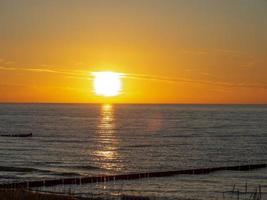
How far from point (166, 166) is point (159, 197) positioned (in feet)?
78.1

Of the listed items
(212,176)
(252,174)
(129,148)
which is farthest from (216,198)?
(129,148)

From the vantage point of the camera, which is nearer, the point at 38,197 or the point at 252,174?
the point at 38,197

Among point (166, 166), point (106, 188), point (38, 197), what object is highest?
point (166, 166)

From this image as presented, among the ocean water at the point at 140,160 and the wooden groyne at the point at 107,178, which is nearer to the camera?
the wooden groyne at the point at 107,178

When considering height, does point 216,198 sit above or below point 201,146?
below

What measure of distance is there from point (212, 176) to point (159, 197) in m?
15.6

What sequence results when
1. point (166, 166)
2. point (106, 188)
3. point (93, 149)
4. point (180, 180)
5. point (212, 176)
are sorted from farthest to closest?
point (93, 149) < point (166, 166) < point (212, 176) < point (180, 180) < point (106, 188)

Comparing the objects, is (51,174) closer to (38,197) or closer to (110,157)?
(110,157)

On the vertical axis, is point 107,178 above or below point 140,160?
below

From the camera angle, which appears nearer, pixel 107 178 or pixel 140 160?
pixel 107 178

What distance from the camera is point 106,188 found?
4984 centimetres

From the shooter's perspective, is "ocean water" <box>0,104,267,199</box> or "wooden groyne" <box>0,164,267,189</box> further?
"ocean water" <box>0,104,267,199</box>

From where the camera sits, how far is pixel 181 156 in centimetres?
8162

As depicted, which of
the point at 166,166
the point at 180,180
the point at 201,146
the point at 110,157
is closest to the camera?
the point at 180,180
